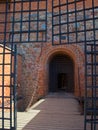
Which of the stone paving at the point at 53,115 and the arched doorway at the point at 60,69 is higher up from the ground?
the arched doorway at the point at 60,69

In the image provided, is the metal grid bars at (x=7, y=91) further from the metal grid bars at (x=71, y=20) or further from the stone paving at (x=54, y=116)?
the metal grid bars at (x=71, y=20)

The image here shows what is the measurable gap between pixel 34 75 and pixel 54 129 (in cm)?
507

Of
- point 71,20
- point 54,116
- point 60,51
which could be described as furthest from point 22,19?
point 60,51

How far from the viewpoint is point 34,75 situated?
1071 cm

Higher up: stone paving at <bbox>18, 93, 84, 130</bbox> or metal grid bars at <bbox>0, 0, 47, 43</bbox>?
metal grid bars at <bbox>0, 0, 47, 43</bbox>

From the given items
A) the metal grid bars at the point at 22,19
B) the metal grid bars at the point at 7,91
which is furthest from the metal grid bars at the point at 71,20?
the metal grid bars at the point at 7,91

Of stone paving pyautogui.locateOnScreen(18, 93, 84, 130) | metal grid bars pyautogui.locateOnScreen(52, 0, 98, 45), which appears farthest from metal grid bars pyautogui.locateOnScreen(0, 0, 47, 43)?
stone paving pyautogui.locateOnScreen(18, 93, 84, 130)

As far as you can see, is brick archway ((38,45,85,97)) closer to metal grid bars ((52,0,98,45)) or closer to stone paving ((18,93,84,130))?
stone paving ((18,93,84,130))

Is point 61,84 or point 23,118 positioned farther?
point 61,84

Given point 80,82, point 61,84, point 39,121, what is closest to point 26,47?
point 80,82

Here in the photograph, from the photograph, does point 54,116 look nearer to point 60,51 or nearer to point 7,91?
point 7,91

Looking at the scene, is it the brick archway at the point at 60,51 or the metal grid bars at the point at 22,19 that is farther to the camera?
the brick archway at the point at 60,51

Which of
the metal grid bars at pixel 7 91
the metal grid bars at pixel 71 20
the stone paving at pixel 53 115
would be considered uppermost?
the metal grid bars at pixel 71 20

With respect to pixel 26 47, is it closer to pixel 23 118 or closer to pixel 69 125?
pixel 23 118
